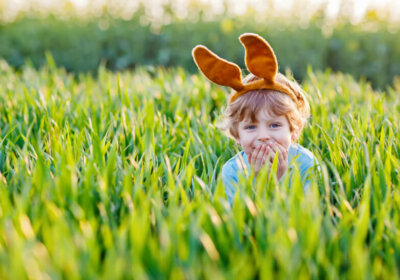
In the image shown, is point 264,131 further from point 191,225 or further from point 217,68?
point 191,225

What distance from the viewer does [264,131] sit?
198 cm

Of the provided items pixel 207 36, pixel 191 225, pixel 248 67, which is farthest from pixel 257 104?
pixel 207 36

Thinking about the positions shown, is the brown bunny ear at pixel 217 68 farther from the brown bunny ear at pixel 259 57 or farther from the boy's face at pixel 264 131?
the boy's face at pixel 264 131

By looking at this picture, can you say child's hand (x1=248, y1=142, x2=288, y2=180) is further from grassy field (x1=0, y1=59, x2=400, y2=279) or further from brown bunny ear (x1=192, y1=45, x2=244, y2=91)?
brown bunny ear (x1=192, y1=45, x2=244, y2=91)

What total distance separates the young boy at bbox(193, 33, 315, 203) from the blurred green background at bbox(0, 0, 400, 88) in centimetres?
425

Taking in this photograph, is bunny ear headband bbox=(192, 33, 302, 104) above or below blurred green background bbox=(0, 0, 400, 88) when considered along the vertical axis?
above

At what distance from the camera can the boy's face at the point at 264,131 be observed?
6.46 feet

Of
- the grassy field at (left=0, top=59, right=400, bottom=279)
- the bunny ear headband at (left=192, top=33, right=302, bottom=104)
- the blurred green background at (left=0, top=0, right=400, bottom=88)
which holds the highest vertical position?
the bunny ear headband at (left=192, top=33, right=302, bottom=104)

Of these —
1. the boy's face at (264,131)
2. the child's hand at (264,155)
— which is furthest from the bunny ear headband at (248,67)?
the child's hand at (264,155)

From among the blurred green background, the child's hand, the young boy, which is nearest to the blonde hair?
the young boy

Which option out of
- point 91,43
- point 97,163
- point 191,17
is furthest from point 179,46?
point 97,163

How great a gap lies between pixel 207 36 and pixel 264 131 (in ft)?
14.6

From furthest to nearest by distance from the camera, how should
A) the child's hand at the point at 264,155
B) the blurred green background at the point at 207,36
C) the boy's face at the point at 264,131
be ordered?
the blurred green background at the point at 207,36
the boy's face at the point at 264,131
the child's hand at the point at 264,155

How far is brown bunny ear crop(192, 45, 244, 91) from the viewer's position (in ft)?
6.55
